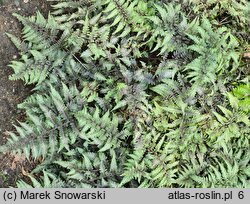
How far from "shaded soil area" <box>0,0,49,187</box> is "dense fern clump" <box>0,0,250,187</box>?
0.30 m

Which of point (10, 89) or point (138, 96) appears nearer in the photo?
point (138, 96)

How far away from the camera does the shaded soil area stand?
6.82 meters

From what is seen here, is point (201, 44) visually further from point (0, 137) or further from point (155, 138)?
point (0, 137)

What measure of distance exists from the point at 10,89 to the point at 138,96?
2205mm

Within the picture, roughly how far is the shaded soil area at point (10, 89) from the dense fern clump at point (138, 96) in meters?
0.30

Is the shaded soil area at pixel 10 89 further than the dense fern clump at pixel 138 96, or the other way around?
the shaded soil area at pixel 10 89

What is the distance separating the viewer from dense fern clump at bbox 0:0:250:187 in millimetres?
6250

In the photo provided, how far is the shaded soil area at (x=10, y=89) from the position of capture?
6.82 meters

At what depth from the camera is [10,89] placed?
6883 mm

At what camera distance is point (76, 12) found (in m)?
6.62

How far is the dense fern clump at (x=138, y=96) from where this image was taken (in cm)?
625

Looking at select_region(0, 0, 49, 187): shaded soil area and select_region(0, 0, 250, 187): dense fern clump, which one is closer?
select_region(0, 0, 250, 187): dense fern clump

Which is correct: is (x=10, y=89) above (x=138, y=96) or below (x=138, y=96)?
above

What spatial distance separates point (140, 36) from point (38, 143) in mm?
2315
